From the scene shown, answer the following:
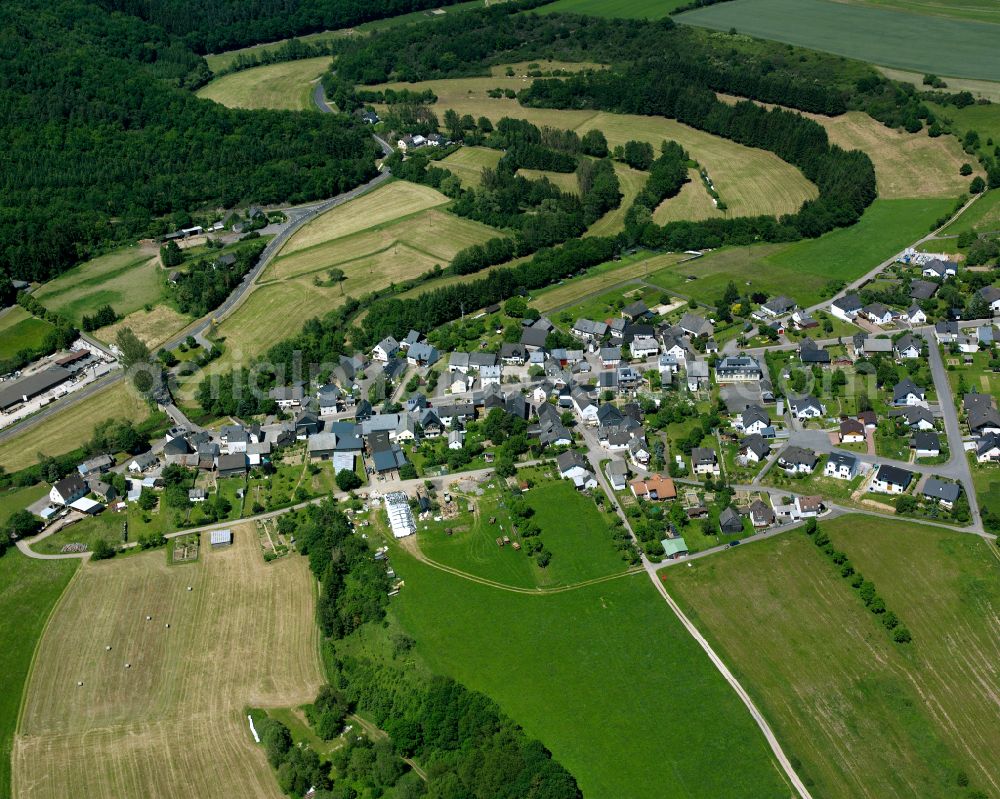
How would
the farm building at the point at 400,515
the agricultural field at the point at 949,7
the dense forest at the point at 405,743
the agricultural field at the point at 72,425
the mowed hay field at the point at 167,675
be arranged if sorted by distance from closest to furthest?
the dense forest at the point at 405,743 < the mowed hay field at the point at 167,675 < the farm building at the point at 400,515 < the agricultural field at the point at 72,425 < the agricultural field at the point at 949,7

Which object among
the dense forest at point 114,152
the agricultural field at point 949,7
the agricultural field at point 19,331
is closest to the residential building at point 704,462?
the agricultural field at point 19,331

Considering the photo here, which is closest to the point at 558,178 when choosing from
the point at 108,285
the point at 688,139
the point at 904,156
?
the point at 688,139

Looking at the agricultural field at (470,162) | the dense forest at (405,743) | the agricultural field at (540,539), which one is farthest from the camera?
the agricultural field at (470,162)

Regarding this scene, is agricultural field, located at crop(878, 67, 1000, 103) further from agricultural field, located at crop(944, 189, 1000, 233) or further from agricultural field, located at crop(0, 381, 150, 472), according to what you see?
agricultural field, located at crop(0, 381, 150, 472)

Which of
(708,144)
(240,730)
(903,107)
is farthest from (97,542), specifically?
(903,107)

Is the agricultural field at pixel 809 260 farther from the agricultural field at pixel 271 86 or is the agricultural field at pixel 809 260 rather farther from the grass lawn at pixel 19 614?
the agricultural field at pixel 271 86

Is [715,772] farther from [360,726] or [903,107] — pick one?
[903,107]
